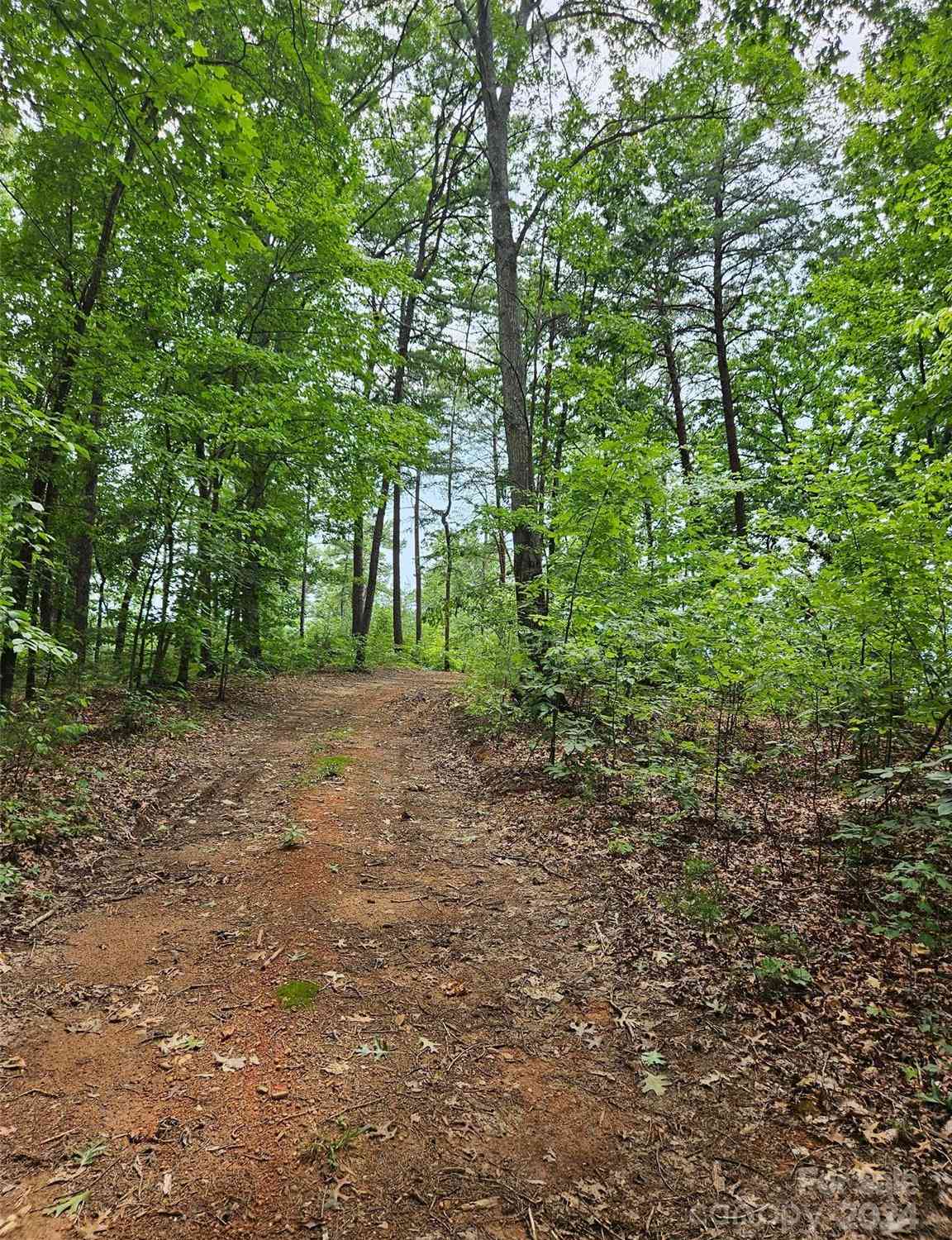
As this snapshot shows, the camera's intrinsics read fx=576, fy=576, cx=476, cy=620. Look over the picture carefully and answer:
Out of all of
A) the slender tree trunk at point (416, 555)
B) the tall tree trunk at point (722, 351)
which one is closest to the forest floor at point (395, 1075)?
the tall tree trunk at point (722, 351)

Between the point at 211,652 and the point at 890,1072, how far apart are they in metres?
10.8

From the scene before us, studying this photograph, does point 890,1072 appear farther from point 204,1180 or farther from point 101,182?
point 101,182

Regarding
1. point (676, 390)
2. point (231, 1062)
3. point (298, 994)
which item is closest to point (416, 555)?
point (676, 390)

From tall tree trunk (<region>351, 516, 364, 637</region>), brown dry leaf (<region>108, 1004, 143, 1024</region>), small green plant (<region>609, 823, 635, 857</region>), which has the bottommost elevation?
brown dry leaf (<region>108, 1004, 143, 1024</region>)

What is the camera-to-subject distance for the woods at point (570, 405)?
4355 mm

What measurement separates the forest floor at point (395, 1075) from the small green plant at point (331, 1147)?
0.01 metres

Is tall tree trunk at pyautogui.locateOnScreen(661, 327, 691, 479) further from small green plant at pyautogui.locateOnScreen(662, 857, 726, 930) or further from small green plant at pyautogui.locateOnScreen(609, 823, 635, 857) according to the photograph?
small green plant at pyautogui.locateOnScreen(662, 857, 726, 930)

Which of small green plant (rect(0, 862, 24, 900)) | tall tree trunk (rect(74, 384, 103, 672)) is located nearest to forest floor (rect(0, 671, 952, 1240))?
small green plant (rect(0, 862, 24, 900))

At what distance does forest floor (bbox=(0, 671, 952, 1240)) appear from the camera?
2.07 m

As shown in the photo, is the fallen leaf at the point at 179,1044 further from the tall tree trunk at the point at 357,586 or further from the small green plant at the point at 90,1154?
the tall tree trunk at the point at 357,586

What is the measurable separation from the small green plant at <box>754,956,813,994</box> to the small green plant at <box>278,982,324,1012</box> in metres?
2.52

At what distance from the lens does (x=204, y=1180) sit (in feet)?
7.09

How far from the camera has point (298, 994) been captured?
3.26 metres

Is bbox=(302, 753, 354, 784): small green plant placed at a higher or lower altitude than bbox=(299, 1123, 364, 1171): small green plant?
higher
